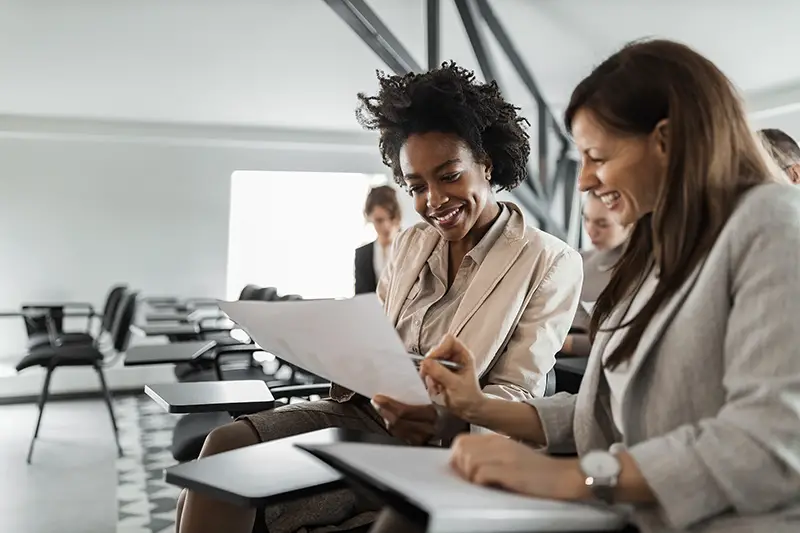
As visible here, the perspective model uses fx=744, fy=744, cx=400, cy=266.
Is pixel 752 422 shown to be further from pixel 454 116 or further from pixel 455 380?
pixel 454 116

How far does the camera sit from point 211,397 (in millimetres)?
1669

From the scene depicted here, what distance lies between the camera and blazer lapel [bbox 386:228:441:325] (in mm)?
1794

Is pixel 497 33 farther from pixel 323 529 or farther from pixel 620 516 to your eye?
pixel 620 516

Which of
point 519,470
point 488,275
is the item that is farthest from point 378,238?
point 519,470

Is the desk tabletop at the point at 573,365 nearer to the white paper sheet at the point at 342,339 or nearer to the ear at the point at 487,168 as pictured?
the ear at the point at 487,168

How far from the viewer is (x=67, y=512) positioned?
3.39 meters

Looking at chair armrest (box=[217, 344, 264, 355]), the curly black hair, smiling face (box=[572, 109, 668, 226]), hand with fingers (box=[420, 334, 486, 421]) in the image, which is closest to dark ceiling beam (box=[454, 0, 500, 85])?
chair armrest (box=[217, 344, 264, 355])

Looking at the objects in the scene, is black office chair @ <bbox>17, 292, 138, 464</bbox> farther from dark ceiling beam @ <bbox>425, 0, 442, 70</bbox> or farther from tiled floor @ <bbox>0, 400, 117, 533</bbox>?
dark ceiling beam @ <bbox>425, 0, 442, 70</bbox>

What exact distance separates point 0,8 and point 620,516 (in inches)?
176

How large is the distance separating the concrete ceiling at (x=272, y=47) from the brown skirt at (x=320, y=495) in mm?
3249

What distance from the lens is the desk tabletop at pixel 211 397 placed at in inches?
62.9

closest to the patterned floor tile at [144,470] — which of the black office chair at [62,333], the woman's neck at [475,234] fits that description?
the black office chair at [62,333]

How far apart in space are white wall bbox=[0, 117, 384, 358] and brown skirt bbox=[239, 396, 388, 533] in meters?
5.20

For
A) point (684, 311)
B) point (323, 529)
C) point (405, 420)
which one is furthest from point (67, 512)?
point (684, 311)
